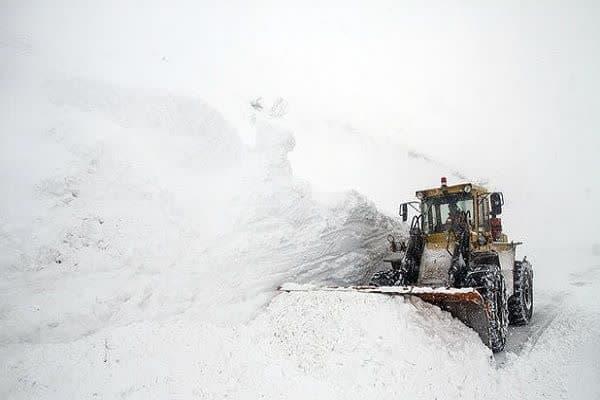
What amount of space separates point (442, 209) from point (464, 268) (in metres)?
1.71

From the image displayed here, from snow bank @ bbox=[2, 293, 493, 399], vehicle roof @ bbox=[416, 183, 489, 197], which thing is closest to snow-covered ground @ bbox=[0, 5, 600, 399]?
snow bank @ bbox=[2, 293, 493, 399]

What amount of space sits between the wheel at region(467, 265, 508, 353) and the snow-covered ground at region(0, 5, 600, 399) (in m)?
0.33

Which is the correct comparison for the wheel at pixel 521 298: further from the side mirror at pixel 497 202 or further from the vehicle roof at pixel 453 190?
the vehicle roof at pixel 453 190

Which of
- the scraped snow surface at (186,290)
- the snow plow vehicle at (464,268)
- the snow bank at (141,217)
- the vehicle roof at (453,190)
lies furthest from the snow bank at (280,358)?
the vehicle roof at (453,190)

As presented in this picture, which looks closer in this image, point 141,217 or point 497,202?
point 141,217

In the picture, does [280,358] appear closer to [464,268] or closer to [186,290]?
[186,290]

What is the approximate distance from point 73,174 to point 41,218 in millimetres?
887

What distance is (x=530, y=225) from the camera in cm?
2236

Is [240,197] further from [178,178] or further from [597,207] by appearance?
[597,207]

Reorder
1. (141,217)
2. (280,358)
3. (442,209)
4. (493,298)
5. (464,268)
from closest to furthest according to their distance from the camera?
(280,358) < (493,298) < (141,217) < (464,268) < (442,209)

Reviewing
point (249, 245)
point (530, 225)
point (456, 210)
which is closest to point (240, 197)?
point (249, 245)

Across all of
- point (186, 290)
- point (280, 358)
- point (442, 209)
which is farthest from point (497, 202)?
point (186, 290)

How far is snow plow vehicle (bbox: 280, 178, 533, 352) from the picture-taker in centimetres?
526

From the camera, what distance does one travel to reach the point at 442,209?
7.64 meters
